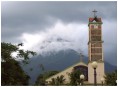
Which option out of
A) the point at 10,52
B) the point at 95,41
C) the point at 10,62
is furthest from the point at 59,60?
the point at 10,62

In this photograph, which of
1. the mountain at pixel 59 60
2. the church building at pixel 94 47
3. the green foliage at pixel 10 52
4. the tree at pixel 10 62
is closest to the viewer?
the tree at pixel 10 62

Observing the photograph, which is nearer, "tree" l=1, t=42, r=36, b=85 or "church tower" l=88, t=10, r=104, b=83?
"tree" l=1, t=42, r=36, b=85

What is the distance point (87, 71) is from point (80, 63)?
5.19 ft

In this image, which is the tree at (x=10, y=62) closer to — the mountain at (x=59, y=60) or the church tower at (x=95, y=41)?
the church tower at (x=95, y=41)

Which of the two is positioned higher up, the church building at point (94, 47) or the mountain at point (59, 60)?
the mountain at point (59, 60)

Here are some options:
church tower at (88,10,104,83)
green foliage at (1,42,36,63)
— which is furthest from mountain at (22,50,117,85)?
green foliage at (1,42,36,63)

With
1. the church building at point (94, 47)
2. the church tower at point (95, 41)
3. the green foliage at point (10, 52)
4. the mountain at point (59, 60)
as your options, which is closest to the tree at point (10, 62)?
the green foliage at point (10, 52)

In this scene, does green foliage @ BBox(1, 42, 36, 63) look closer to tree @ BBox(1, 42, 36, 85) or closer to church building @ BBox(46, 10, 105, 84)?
tree @ BBox(1, 42, 36, 85)

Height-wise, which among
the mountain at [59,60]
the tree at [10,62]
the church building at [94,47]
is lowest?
the tree at [10,62]

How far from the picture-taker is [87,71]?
171 ft

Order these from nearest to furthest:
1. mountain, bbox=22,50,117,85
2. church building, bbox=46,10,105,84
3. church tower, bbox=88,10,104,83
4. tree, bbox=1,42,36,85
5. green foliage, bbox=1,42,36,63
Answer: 1. tree, bbox=1,42,36,85
2. green foliage, bbox=1,42,36,63
3. church building, bbox=46,10,105,84
4. church tower, bbox=88,10,104,83
5. mountain, bbox=22,50,117,85

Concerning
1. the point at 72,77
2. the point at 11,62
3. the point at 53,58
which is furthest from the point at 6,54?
the point at 53,58

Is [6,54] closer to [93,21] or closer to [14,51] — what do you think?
[14,51]

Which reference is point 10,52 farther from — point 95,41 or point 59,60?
point 59,60
